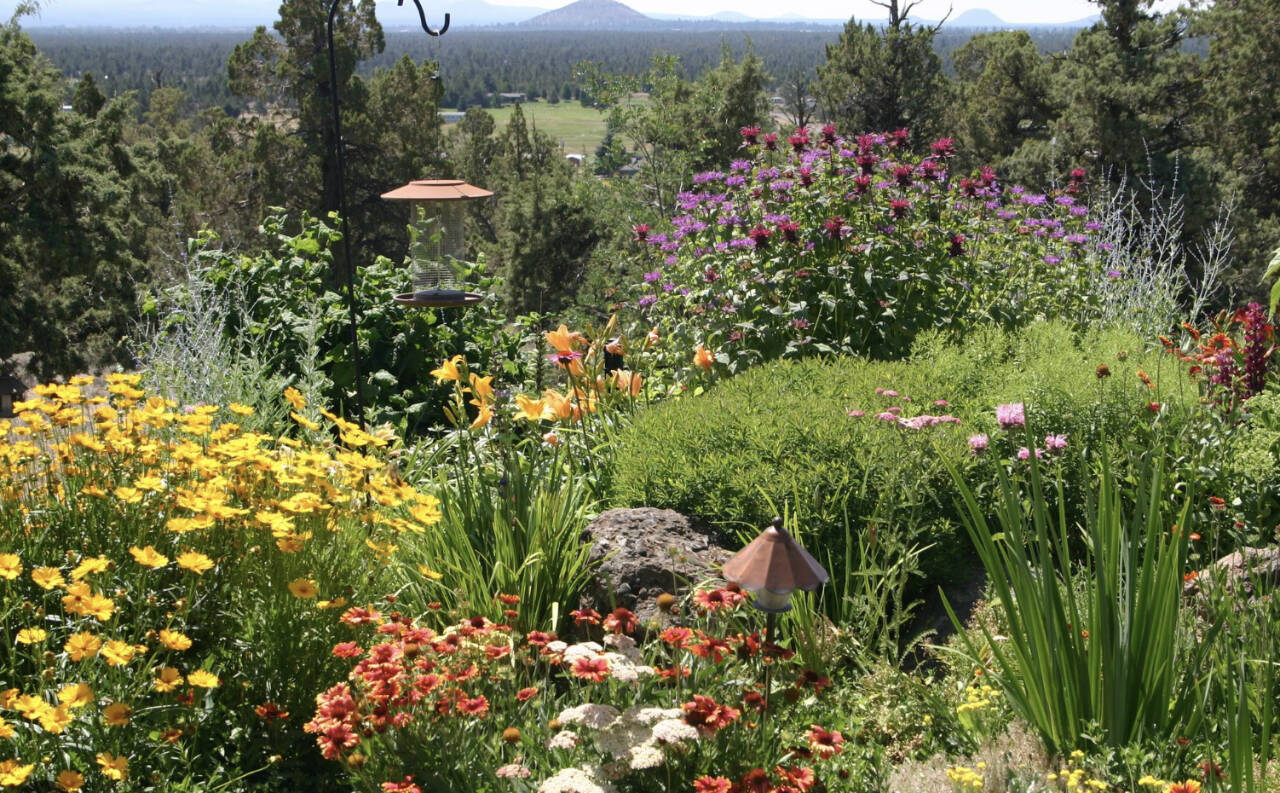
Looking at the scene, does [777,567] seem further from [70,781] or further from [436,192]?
[436,192]

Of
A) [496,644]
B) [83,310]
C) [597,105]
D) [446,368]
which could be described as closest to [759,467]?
[446,368]

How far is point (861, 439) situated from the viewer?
11.2ft

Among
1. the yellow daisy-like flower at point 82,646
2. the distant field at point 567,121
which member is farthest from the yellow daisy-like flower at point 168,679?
the distant field at point 567,121

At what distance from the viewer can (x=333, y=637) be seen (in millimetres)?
2316

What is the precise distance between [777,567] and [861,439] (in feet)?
4.73

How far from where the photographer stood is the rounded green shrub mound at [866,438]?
3.20m

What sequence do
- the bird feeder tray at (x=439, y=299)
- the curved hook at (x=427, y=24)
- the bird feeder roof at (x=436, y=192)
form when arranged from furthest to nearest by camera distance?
the bird feeder roof at (x=436, y=192), the bird feeder tray at (x=439, y=299), the curved hook at (x=427, y=24)

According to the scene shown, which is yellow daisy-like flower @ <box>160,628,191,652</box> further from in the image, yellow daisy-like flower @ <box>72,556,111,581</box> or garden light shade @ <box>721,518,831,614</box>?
garden light shade @ <box>721,518,831,614</box>

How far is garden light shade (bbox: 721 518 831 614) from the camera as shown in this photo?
2.04 m

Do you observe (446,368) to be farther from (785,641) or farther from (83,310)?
(83,310)

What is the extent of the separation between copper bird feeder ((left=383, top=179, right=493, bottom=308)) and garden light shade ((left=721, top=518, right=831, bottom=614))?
3.22 m

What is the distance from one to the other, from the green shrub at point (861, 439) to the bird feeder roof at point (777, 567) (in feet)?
2.69

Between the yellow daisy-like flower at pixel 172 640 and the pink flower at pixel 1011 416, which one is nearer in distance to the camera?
the yellow daisy-like flower at pixel 172 640

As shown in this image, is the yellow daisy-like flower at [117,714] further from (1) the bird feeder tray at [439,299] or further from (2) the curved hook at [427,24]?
(2) the curved hook at [427,24]
